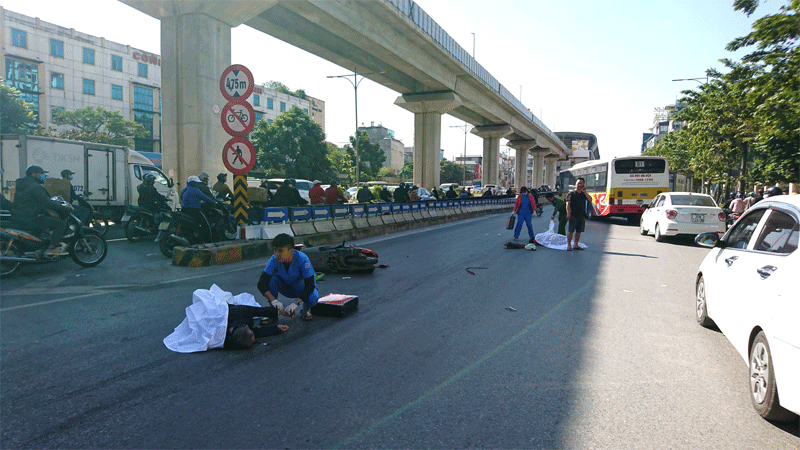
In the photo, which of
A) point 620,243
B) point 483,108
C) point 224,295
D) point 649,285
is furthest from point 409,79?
point 224,295

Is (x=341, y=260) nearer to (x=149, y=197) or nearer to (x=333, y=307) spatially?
(x=333, y=307)

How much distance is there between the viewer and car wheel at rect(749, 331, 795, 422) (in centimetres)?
314

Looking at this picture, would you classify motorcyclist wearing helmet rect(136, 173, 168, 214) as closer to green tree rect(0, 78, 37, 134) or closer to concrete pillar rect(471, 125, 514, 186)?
green tree rect(0, 78, 37, 134)

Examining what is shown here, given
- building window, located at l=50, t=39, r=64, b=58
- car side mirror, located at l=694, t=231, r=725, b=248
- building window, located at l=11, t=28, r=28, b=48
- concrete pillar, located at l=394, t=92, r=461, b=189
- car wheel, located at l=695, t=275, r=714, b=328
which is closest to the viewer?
car side mirror, located at l=694, t=231, r=725, b=248

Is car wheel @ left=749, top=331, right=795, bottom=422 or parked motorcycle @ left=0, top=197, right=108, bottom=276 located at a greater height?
parked motorcycle @ left=0, top=197, right=108, bottom=276

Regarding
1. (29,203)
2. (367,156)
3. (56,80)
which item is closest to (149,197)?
(29,203)

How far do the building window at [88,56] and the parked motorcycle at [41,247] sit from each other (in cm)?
5472

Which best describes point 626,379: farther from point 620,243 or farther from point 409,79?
point 409,79

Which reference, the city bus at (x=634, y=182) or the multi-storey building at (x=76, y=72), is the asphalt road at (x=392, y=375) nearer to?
the city bus at (x=634, y=182)

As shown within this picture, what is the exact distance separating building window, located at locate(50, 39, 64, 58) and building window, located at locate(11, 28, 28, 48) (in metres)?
2.15

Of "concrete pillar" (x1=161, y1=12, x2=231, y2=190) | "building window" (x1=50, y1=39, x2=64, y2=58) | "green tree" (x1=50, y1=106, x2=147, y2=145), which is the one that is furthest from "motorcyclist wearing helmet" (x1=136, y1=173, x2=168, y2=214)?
"building window" (x1=50, y1=39, x2=64, y2=58)

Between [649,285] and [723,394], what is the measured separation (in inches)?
185

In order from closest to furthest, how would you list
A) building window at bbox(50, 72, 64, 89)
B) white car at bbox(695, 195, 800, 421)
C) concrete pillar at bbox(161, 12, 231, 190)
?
white car at bbox(695, 195, 800, 421), concrete pillar at bbox(161, 12, 231, 190), building window at bbox(50, 72, 64, 89)

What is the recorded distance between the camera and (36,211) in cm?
827
